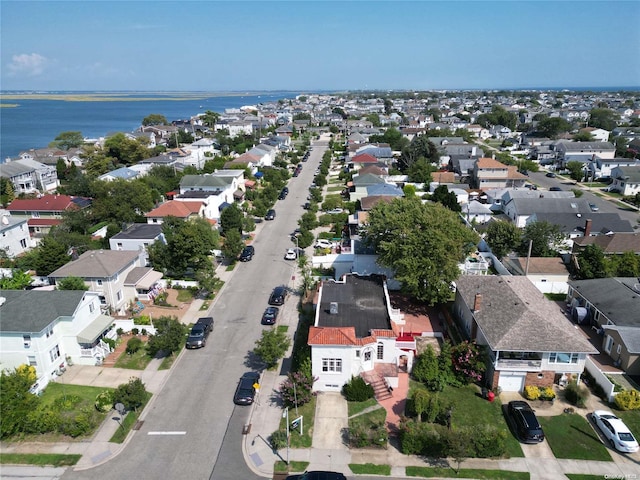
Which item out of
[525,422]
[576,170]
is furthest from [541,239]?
[576,170]

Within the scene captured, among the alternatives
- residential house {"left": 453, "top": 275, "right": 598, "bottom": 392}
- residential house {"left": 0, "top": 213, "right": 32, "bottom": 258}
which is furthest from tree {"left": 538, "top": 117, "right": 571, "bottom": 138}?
residential house {"left": 0, "top": 213, "right": 32, "bottom": 258}

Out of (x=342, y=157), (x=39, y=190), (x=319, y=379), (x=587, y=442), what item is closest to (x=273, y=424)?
(x=319, y=379)

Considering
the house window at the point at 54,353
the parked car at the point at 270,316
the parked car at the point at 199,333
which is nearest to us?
the house window at the point at 54,353

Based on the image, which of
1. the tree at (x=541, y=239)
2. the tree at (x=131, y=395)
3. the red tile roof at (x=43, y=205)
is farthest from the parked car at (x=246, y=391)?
the red tile roof at (x=43, y=205)

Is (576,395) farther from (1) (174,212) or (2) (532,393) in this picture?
(1) (174,212)

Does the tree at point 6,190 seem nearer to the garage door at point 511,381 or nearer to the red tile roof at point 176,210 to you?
the red tile roof at point 176,210

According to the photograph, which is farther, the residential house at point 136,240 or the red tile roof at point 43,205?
the red tile roof at point 43,205

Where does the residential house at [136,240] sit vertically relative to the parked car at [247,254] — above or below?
above
